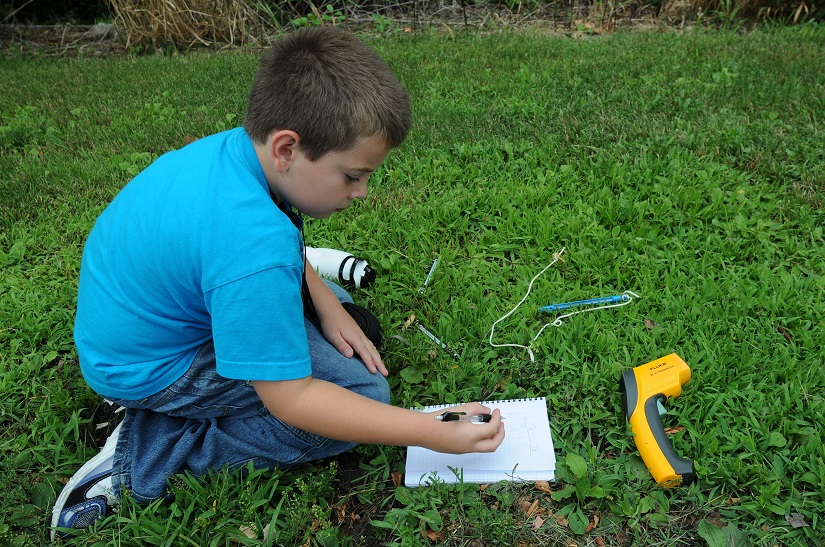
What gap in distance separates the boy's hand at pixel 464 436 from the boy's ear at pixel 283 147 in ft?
2.57

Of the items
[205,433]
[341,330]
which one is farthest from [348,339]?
[205,433]

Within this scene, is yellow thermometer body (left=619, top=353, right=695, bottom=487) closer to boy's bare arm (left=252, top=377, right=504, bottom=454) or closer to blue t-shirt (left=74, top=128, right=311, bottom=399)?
boy's bare arm (left=252, top=377, right=504, bottom=454)

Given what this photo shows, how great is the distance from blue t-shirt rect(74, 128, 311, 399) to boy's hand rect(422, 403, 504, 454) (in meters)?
0.42

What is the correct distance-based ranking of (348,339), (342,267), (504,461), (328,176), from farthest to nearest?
(342,267) → (348,339) → (504,461) → (328,176)

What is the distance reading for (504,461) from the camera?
6.89 feet

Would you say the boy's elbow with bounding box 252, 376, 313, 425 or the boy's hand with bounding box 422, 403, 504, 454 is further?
the boy's hand with bounding box 422, 403, 504, 454

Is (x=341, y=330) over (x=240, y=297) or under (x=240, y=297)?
under

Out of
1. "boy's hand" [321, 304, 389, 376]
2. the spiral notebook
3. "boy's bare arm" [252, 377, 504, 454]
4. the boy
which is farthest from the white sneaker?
the spiral notebook

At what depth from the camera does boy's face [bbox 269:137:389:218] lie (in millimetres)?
1698

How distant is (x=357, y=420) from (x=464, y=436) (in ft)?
1.01

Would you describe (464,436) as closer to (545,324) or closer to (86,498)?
(545,324)

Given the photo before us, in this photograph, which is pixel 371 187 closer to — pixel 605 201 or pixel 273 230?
pixel 605 201

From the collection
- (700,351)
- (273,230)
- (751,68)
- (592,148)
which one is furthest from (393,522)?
(751,68)

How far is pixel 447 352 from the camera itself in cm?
257
